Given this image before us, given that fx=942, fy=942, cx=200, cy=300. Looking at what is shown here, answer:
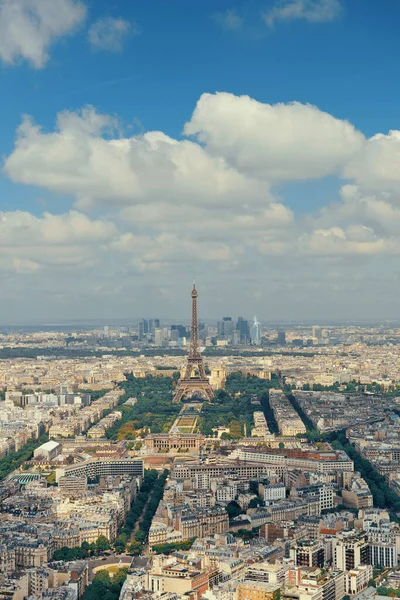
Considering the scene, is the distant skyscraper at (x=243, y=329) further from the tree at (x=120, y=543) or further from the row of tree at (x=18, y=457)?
the tree at (x=120, y=543)

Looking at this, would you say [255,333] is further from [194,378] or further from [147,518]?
[147,518]

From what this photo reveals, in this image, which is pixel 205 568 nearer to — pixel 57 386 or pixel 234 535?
pixel 234 535

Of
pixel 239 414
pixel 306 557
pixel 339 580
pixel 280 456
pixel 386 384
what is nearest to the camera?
pixel 339 580

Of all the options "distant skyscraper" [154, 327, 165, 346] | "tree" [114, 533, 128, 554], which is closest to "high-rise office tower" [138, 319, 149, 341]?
"distant skyscraper" [154, 327, 165, 346]

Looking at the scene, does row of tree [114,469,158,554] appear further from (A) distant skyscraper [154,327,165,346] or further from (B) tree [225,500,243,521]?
(A) distant skyscraper [154,327,165,346]

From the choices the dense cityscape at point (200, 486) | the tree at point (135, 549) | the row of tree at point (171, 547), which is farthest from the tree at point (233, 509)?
the tree at point (135, 549)

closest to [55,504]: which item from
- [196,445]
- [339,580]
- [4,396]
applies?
[339,580]

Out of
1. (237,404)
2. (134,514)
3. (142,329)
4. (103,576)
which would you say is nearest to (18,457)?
(134,514)

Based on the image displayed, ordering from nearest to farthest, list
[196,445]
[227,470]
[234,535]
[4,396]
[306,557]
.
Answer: [306,557] < [234,535] < [227,470] < [196,445] < [4,396]
